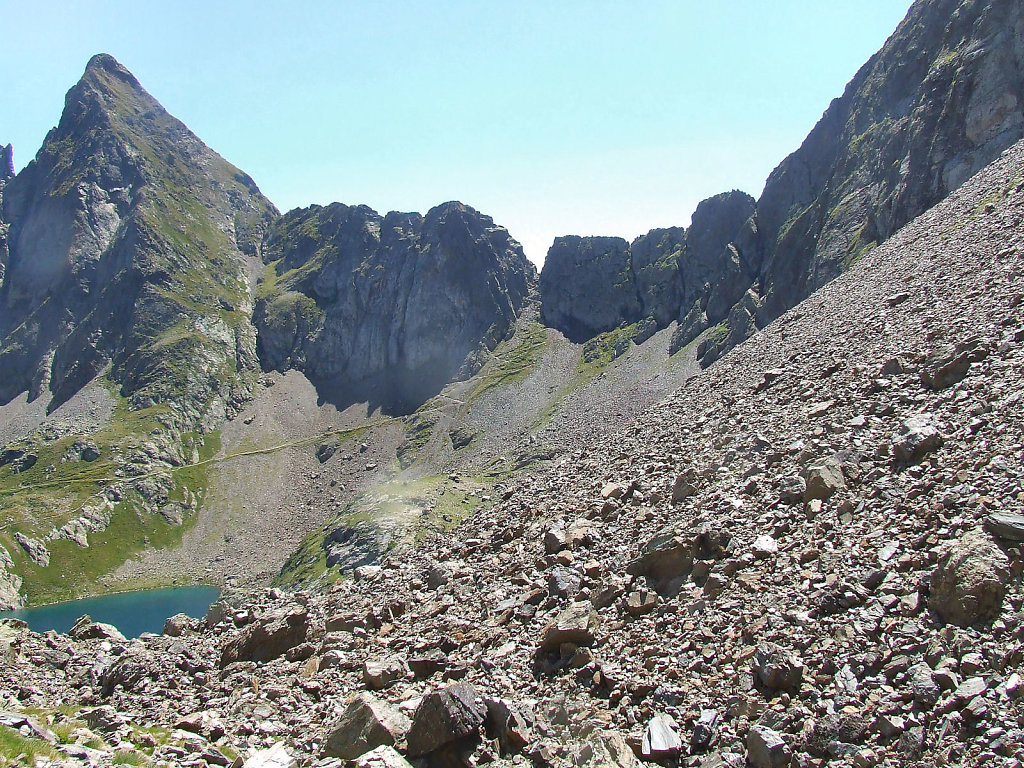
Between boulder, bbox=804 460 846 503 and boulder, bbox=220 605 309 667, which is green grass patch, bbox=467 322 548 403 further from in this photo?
boulder, bbox=804 460 846 503

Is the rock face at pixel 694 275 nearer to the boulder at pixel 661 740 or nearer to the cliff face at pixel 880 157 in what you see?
the cliff face at pixel 880 157

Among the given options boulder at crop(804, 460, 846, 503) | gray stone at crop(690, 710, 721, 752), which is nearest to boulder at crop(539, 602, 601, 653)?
gray stone at crop(690, 710, 721, 752)

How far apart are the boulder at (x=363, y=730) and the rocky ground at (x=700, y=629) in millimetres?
66

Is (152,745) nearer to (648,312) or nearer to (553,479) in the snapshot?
(553,479)

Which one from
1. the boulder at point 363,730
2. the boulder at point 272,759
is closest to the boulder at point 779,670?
the boulder at point 363,730

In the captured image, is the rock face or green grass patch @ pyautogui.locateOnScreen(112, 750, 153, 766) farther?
the rock face

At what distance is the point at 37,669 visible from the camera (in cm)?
2005

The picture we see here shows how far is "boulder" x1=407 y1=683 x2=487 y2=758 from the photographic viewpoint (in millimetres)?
13445

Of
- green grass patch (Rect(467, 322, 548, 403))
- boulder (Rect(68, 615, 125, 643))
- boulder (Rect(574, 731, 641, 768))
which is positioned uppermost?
green grass patch (Rect(467, 322, 548, 403))

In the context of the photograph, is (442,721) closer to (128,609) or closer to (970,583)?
(970,583)

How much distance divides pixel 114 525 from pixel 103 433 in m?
47.7

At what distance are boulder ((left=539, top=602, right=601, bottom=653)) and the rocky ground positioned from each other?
67mm

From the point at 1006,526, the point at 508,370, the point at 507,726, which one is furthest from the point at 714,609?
the point at 508,370

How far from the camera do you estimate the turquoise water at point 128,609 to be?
338 feet
